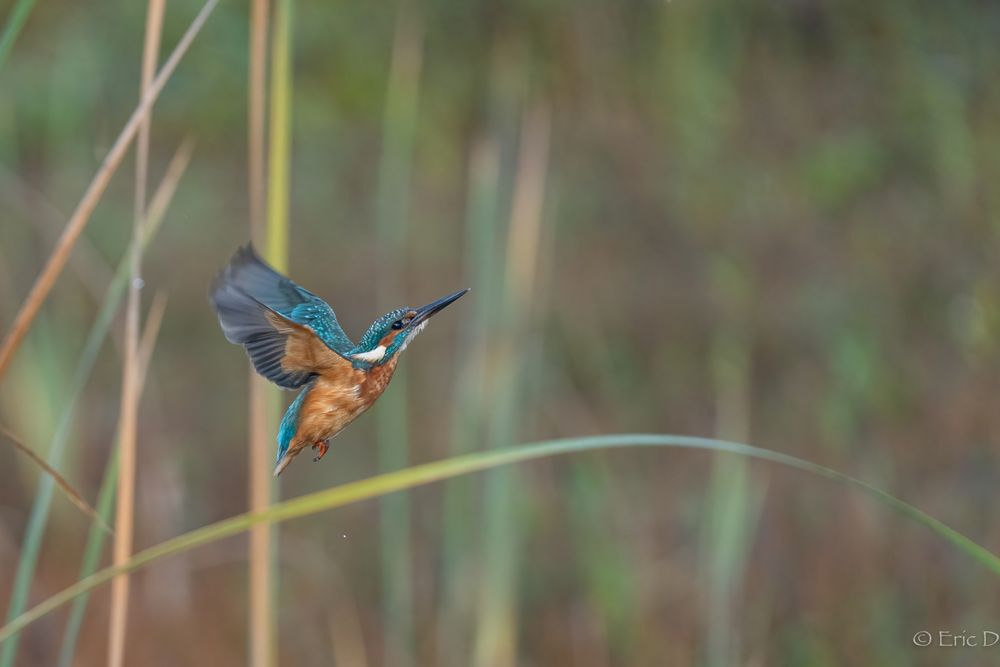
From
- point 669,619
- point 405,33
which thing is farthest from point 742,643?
point 405,33

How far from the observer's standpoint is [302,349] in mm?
275

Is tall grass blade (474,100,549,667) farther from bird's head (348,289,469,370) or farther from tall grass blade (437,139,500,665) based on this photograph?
bird's head (348,289,469,370)

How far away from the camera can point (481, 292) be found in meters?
0.71

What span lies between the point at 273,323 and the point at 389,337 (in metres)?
0.03

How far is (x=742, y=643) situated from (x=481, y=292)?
3.21 feet

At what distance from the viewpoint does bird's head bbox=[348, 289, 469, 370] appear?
0.27 metres

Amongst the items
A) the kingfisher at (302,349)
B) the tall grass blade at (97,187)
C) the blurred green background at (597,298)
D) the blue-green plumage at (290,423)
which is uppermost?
the blurred green background at (597,298)

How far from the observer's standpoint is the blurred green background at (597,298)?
1.63 metres

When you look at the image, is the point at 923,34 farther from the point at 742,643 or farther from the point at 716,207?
the point at 742,643

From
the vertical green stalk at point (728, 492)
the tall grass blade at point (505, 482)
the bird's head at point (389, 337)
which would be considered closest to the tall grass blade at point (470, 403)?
the tall grass blade at point (505, 482)

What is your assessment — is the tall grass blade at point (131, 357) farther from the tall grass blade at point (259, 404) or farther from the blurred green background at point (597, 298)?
the blurred green background at point (597, 298)

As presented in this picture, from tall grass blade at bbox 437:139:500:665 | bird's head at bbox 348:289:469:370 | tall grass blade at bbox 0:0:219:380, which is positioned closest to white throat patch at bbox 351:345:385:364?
bird's head at bbox 348:289:469:370

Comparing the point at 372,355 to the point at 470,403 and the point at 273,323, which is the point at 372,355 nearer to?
the point at 273,323

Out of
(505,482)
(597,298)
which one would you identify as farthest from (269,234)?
(597,298)
